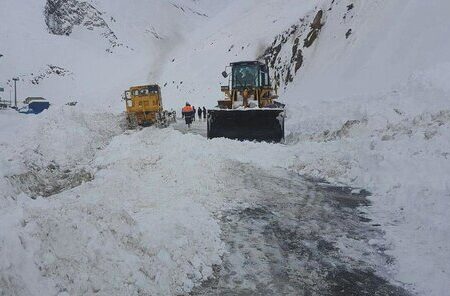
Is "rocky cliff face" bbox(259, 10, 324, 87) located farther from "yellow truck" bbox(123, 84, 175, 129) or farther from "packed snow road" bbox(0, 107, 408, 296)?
"packed snow road" bbox(0, 107, 408, 296)

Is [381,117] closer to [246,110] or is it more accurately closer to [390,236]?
[246,110]

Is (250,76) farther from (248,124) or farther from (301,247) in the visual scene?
(301,247)

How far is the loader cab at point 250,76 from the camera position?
67.2ft

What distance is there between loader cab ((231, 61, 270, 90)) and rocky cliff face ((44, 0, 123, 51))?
84.5 m

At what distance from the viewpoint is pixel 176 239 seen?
20.7 feet

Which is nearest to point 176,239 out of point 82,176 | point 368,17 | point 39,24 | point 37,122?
point 82,176

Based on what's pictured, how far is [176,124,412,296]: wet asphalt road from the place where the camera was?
221 inches

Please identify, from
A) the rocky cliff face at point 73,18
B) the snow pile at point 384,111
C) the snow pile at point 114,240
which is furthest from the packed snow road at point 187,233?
the rocky cliff face at point 73,18

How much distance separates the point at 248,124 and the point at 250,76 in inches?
142

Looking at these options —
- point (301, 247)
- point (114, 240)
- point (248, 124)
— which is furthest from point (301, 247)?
point (248, 124)

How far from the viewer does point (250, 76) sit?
808 inches

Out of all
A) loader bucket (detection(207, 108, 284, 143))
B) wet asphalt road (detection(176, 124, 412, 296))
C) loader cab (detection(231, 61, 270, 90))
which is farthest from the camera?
loader cab (detection(231, 61, 270, 90))

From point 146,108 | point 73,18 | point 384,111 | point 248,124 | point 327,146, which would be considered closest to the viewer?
point 327,146

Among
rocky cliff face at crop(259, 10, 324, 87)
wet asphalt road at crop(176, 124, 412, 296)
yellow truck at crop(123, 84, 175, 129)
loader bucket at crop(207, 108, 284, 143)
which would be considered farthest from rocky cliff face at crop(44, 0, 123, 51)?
wet asphalt road at crop(176, 124, 412, 296)
